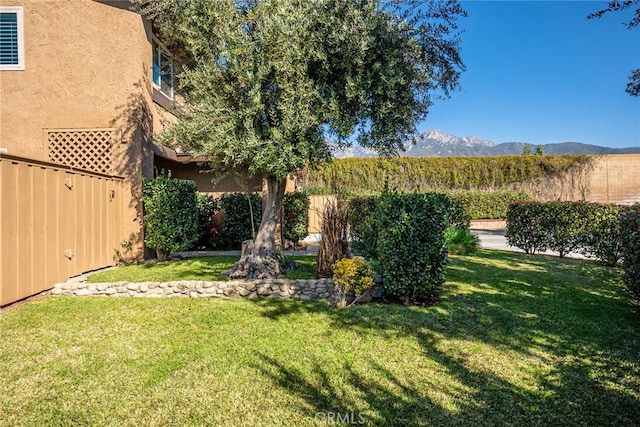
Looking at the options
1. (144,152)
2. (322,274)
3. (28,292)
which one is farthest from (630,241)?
(144,152)

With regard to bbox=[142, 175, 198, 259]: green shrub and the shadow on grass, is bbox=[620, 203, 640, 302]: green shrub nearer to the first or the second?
the shadow on grass

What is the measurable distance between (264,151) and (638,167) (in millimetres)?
26756

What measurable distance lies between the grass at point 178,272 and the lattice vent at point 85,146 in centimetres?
289

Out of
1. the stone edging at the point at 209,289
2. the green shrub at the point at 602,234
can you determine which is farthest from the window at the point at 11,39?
the green shrub at the point at 602,234

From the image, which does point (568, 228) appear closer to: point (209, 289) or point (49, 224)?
point (209, 289)

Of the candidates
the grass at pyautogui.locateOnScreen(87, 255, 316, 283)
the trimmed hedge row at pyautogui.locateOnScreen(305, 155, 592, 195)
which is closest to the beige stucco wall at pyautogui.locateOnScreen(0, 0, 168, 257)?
the grass at pyautogui.locateOnScreen(87, 255, 316, 283)

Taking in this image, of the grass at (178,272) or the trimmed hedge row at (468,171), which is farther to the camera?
the trimmed hedge row at (468,171)

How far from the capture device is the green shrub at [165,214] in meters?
8.56

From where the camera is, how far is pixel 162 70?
10.9 meters

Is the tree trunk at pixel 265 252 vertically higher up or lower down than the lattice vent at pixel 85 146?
lower down

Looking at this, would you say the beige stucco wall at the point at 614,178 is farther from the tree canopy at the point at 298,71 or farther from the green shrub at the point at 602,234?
the tree canopy at the point at 298,71

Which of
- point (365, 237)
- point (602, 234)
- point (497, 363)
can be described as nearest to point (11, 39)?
point (365, 237)

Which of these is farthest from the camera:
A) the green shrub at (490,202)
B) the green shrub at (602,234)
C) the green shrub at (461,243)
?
the green shrub at (490,202)

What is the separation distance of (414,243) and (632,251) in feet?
10.3
